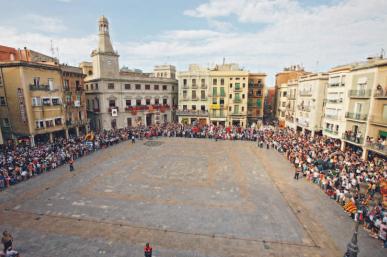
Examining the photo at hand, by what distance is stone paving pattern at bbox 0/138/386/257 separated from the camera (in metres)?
10.4

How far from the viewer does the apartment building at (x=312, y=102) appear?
31516 millimetres

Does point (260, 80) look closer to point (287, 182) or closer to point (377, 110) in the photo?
point (377, 110)

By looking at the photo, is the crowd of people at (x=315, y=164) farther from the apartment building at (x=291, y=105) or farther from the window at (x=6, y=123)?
the apartment building at (x=291, y=105)

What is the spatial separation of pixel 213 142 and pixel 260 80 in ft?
71.1

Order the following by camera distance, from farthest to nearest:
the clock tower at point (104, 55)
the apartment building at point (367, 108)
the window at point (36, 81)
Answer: the clock tower at point (104, 55) → the window at point (36, 81) → the apartment building at point (367, 108)

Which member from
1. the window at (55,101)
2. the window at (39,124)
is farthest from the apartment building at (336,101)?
the window at (39,124)

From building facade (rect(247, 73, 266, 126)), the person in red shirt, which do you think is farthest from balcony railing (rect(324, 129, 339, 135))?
the person in red shirt

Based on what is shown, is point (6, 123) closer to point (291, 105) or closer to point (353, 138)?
point (353, 138)

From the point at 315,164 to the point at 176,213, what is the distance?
50.2 ft

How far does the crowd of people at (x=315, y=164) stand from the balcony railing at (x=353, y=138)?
1.39 meters

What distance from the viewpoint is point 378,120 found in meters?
21.1

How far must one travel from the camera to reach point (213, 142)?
32.9m

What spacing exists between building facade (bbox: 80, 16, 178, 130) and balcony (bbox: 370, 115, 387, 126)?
35101 millimetres

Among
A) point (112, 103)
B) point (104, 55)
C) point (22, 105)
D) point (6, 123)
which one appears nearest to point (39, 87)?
point (22, 105)
